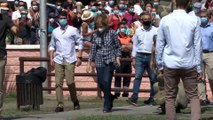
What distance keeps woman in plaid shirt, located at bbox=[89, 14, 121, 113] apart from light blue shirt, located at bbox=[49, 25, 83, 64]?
70cm

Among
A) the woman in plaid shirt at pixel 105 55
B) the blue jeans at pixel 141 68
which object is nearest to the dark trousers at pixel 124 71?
the blue jeans at pixel 141 68

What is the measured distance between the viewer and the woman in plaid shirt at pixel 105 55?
52.0 feet

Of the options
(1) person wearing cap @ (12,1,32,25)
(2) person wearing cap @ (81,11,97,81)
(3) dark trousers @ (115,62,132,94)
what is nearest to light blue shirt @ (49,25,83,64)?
(3) dark trousers @ (115,62,132,94)

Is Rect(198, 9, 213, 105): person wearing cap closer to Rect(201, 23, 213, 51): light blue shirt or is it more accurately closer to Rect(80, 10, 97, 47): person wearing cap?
Rect(201, 23, 213, 51): light blue shirt

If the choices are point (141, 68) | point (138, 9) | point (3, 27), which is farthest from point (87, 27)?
point (3, 27)

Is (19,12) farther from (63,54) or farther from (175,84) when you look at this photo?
(175,84)

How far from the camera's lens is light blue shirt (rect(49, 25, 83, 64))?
1661cm

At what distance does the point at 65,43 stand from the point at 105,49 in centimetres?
116

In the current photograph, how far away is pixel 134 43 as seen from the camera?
60.6 ft

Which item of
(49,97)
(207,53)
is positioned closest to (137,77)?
(207,53)

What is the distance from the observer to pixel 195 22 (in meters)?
11.7

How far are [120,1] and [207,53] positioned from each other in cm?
820

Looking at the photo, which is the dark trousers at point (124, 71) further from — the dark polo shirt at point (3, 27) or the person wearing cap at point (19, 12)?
the dark polo shirt at point (3, 27)

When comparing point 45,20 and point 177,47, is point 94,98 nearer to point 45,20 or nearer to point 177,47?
point 45,20
